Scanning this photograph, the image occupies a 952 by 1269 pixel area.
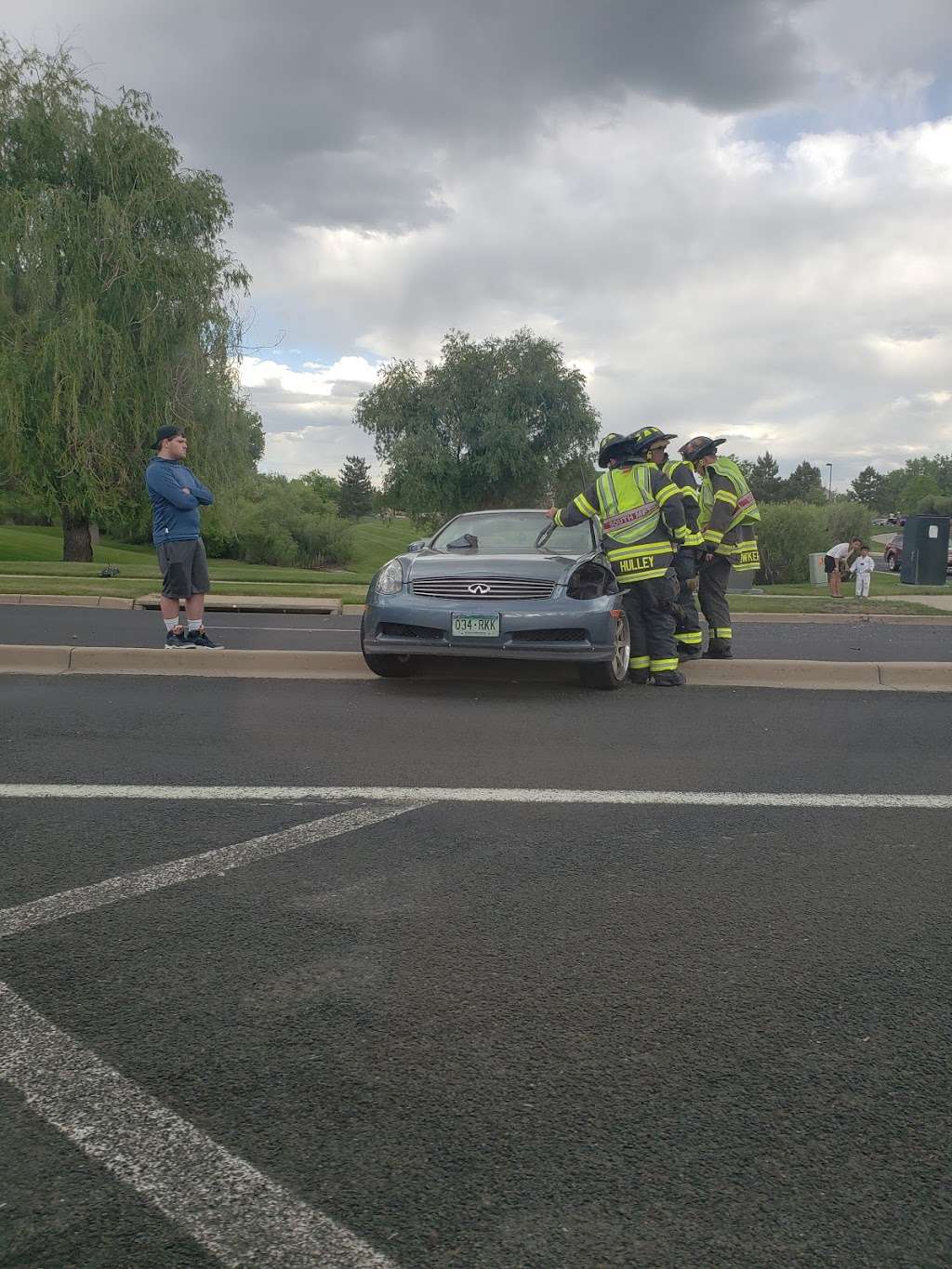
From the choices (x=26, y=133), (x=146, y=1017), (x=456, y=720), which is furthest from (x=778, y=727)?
(x=26, y=133)

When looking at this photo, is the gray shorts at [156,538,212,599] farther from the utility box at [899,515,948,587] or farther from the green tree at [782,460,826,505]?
the green tree at [782,460,826,505]

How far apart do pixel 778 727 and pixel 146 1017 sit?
5041 mm

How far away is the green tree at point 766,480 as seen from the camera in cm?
14729

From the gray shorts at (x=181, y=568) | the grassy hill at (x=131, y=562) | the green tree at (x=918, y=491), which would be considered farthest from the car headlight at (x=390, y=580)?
the green tree at (x=918, y=491)

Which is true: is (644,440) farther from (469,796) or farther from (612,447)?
(469,796)

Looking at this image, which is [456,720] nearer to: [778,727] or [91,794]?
[778,727]

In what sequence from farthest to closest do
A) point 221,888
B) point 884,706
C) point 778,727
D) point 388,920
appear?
point 884,706 < point 778,727 < point 221,888 < point 388,920

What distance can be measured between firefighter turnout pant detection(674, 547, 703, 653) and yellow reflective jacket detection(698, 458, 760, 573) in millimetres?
319

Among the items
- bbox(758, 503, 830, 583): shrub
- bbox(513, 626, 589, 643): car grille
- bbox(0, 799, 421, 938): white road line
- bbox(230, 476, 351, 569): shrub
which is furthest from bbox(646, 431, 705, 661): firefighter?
bbox(230, 476, 351, 569): shrub

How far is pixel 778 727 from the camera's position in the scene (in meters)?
7.01

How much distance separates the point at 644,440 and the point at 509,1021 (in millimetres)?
6471

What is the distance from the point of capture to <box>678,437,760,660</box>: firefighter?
380 inches

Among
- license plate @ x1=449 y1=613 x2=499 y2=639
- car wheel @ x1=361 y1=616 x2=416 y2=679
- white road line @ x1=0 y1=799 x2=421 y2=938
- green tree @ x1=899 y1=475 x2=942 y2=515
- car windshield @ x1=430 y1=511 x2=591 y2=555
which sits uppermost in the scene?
green tree @ x1=899 y1=475 x2=942 y2=515

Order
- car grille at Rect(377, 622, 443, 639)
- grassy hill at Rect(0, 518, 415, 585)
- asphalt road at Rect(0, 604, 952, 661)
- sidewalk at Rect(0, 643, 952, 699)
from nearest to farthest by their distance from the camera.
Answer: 1. car grille at Rect(377, 622, 443, 639)
2. sidewalk at Rect(0, 643, 952, 699)
3. asphalt road at Rect(0, 604, 952, 661)
4. grassy hill at Rect(0, 518, 415, 585)
